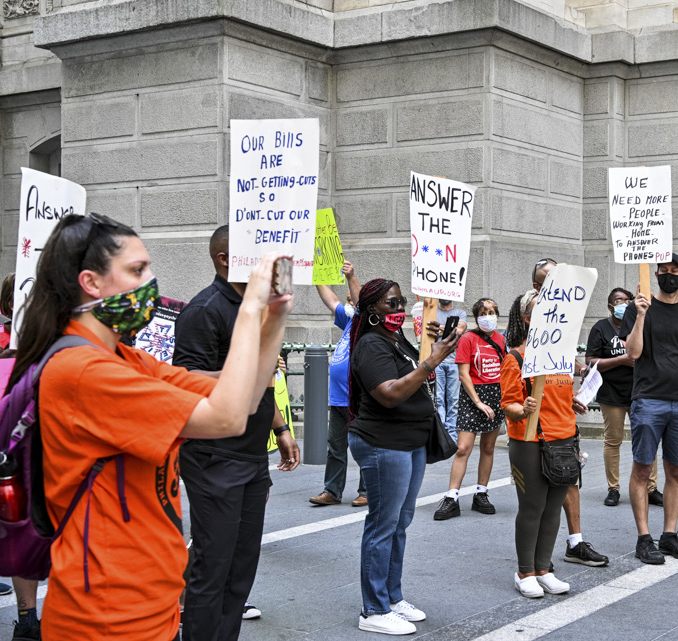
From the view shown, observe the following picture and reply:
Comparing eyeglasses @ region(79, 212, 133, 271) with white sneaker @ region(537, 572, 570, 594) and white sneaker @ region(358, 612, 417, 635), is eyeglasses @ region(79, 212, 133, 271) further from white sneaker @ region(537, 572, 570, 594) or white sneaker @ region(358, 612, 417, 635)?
white sneaker @ region(537, 572, 570, 594)

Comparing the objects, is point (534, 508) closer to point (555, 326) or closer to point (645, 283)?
point (555, 326)

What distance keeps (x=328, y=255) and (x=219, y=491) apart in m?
4.91

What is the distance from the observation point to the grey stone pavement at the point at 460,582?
5500 millimetres

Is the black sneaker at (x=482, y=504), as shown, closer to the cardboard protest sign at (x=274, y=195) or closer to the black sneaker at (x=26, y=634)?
the black sneaker at (x=26, y=634)

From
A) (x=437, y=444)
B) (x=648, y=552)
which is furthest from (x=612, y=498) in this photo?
(x=437, y=444)

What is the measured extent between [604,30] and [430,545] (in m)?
9.61

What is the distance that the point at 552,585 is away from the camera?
6.14 metres

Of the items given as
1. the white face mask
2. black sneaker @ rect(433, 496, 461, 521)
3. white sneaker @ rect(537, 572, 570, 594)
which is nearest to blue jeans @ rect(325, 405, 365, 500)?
black sneaker @ rect(433, 496, 461, 521)

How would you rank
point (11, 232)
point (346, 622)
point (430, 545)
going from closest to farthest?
point (346, 622)
point (430, 545)
point (11, 232)

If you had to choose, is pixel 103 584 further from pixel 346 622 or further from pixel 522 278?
pixel 522 278

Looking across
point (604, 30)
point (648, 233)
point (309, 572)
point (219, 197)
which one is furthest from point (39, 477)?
point (604, 30)

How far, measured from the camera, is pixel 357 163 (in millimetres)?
14250

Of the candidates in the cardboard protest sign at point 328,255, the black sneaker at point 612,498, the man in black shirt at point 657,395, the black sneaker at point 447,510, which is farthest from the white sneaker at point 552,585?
the cardboard protest sign at point 328,255

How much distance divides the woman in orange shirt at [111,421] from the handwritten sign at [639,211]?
5.90m
